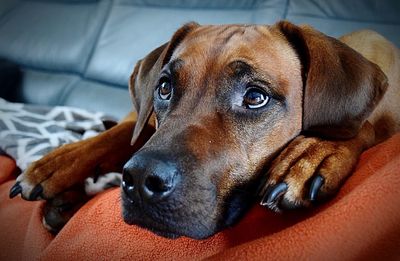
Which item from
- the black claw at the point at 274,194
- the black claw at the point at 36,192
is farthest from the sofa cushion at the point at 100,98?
the black claw at the point at 274,194

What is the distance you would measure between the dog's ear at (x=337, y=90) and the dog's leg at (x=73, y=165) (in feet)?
2.19

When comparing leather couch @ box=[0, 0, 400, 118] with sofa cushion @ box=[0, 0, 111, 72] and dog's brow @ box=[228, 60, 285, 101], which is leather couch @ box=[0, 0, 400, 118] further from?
dog's brow @ box=[228, 60, 285, 101]

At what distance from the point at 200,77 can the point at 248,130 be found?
193 millimetres

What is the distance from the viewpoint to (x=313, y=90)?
1.08 metres

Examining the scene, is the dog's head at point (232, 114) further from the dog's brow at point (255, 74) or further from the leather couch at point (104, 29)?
the leather couch at point (104, 29)

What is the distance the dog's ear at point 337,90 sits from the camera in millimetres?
1065

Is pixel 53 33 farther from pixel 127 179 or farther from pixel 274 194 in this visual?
pixel 274 194

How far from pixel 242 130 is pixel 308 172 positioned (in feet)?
0.70

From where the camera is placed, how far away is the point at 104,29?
3.25 metres

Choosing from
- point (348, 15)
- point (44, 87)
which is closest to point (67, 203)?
point (348, 15)

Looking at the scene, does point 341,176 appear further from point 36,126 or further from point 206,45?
point 36,126

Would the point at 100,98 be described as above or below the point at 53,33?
below

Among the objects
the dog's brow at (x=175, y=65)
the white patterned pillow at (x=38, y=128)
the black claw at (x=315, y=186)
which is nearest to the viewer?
the black claw at (x=315, y=186)

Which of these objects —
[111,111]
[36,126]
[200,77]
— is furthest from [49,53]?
[200,77]
